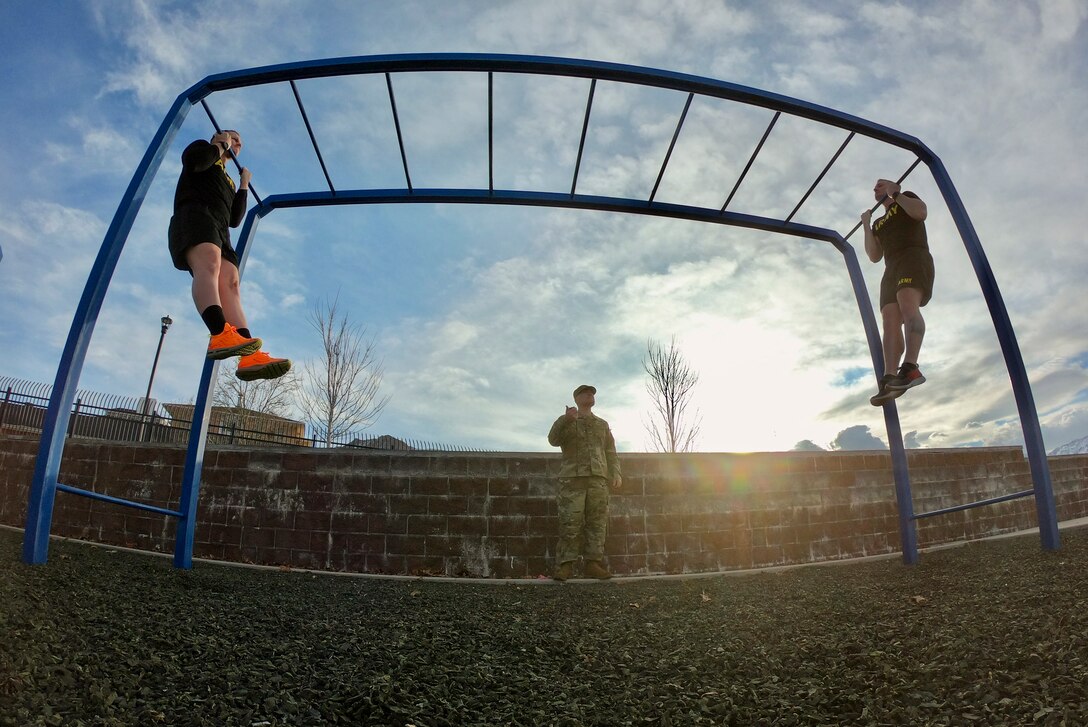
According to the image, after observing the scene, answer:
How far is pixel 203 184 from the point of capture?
2.98 metres

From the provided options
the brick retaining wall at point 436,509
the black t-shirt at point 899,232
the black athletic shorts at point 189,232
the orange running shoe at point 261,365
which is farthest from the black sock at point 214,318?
the black t-shirt at point 899,232

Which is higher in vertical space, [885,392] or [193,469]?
[885,392]

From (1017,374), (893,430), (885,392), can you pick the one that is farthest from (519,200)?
(1017,374)

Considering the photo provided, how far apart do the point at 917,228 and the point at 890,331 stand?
685 mm

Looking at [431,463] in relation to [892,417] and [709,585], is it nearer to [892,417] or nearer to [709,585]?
[709,585]

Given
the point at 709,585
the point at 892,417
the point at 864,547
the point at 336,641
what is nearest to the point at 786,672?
the point at 336,641

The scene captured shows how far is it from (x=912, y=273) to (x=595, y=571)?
369 cm

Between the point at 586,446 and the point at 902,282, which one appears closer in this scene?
the point at 902,282

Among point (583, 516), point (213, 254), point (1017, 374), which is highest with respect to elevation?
point (213, 254)

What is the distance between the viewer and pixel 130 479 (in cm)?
637

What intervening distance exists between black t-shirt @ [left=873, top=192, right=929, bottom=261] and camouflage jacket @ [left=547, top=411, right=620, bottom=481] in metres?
3.06

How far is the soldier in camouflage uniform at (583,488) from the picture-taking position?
5.51 meters

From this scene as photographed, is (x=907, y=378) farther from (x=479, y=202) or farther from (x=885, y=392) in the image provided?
(x=479, y=202)

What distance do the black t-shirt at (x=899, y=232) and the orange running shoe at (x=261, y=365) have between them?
3757 mm
